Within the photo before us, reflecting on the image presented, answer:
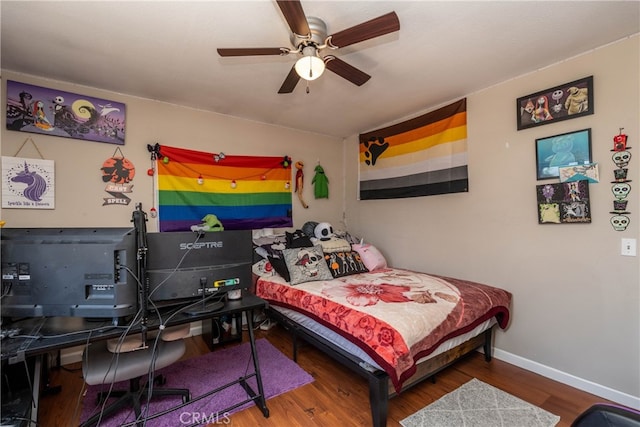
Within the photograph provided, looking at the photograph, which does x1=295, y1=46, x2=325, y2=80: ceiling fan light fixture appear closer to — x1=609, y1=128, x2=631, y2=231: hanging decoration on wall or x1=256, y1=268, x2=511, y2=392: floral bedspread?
x1=256, y1=268, x2=511, y2=392: floral bedspread

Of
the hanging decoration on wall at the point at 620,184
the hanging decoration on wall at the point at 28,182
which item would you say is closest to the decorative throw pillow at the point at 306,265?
the hanging decoration on wall at the point at 28,182

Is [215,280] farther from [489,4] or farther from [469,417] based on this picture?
[489,4]

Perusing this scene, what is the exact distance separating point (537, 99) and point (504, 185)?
28.5 inches

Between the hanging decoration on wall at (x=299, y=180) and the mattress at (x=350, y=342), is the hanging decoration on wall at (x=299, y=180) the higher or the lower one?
the higher one

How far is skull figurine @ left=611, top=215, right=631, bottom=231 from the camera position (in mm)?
1896

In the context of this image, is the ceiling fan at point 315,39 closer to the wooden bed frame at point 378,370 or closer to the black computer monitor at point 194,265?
the black computer monitor at point 194,265

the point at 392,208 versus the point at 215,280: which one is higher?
the point at 392,208

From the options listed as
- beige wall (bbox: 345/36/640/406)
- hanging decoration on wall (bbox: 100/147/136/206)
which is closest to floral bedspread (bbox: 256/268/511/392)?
beige wall (bbox: 345/36/640/406)

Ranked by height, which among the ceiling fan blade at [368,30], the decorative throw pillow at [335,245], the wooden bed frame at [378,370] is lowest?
the wooden bed frame at [378,370]

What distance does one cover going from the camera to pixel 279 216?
3588 millimetres

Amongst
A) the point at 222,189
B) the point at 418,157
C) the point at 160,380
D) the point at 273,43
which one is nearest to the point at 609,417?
the point at 273,43

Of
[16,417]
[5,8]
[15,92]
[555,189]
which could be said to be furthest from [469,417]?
[15,92]

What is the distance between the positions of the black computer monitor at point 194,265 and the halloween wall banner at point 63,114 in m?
1.74

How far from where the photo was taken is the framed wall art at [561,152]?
205cm
